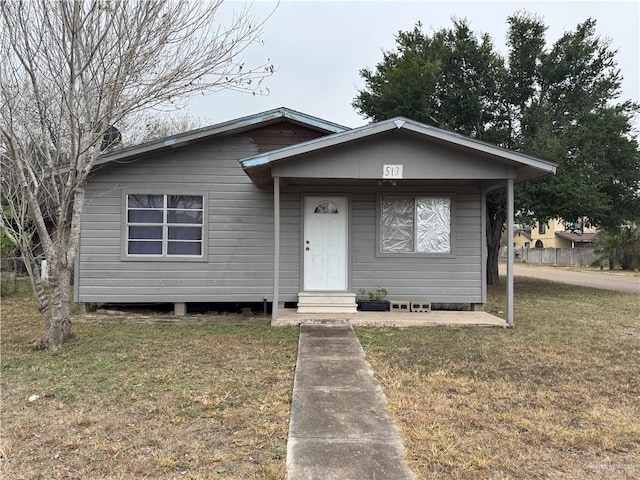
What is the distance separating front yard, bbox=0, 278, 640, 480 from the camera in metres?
2.71

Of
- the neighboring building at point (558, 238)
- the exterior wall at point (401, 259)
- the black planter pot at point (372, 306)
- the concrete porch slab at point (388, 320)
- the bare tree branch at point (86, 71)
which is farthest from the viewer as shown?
the neighboring building at point (558, 238)

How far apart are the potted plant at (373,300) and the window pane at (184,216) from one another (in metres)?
3.40

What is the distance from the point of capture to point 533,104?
13578 millimetres

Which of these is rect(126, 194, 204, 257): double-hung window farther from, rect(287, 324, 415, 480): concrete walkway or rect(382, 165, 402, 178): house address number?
rect(287, 324, 415, 480): concrete walkway

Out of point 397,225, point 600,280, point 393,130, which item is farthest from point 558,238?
point 393,130

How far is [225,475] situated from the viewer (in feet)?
8.35

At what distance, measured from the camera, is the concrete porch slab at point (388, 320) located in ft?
22.9

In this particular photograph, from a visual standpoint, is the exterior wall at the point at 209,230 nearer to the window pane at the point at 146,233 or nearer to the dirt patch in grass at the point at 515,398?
the window pane at the point at 146,233

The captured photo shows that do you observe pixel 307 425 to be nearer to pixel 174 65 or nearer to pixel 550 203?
pixel 174 65

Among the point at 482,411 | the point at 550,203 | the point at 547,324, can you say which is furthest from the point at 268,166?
the point at 550,203

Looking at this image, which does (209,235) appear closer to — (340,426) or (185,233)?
(185,233)

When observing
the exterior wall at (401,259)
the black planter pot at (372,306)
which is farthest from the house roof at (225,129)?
the black planter pot at (372,306)

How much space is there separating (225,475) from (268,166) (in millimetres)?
5046

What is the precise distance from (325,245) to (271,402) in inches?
192
